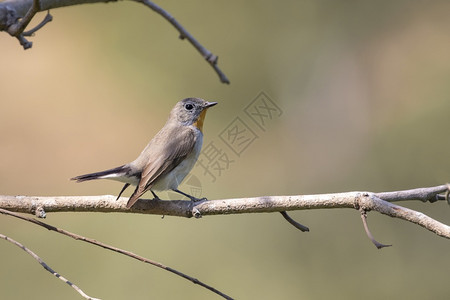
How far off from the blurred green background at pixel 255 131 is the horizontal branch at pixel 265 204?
2.58 metres

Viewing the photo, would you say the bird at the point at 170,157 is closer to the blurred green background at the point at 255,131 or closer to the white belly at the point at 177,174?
the white belly at the point at 177,174

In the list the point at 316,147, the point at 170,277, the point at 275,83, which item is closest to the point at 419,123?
the point at 316,147

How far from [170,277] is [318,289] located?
1465 mm

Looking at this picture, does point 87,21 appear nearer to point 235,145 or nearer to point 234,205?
point 235,145

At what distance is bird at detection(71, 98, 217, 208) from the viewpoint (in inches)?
139

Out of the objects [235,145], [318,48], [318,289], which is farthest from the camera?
[318,48]

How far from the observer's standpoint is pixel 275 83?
6.93 metres

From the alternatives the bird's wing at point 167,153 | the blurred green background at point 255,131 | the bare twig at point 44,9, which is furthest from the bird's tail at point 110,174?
the blurred green background at point 255,131

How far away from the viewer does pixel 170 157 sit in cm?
373

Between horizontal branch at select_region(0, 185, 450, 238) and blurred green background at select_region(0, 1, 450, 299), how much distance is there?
258cm

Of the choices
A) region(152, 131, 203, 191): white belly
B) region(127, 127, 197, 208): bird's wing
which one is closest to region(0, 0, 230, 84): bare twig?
region(127, 127, 197, 208): bird's wing

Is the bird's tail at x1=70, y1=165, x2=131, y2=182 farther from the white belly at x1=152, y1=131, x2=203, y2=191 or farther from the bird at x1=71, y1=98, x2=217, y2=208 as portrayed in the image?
the white belly at x1=152, y1=131, x2=203, y2=191

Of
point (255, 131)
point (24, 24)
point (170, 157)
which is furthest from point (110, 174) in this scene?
point (255, 131)

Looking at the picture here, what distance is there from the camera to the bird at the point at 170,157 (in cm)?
352
